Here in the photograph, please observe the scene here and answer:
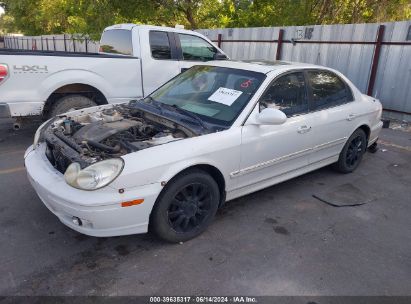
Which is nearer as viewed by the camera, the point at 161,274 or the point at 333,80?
the point at 161,274

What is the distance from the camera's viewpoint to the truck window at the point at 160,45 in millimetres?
6715

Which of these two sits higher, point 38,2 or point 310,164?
point 38,2

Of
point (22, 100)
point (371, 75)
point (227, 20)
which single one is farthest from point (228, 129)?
point (227, 20)

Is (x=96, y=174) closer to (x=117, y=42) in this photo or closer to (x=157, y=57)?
(x=157, y=57)

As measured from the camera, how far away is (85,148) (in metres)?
3.16

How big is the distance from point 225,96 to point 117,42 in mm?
Answer: 4099

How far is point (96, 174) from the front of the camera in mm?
2736

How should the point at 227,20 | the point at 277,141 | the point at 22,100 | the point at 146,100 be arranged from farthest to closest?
the point at 227,20 → the point at 22,100 → the point at 146,100 → the point at 277,141

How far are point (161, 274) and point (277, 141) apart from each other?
1805mm

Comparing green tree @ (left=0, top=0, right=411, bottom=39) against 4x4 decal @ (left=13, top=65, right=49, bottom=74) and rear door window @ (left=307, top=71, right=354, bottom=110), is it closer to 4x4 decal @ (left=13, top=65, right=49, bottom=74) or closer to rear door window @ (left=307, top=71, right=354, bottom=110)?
rear door window @ (left=307, top=71, right=354, bottom=110)

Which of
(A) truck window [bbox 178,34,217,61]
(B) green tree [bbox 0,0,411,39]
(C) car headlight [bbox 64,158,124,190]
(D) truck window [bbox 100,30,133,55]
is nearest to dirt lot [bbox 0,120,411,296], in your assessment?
(C) car headlight [bbox 64,158,124,190]

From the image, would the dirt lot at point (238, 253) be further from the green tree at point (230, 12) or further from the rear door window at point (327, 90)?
the green tree at point (230, 12)

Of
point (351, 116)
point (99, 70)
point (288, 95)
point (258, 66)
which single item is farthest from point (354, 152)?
point (99, 70)

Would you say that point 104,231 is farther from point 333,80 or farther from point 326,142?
point 333,80
